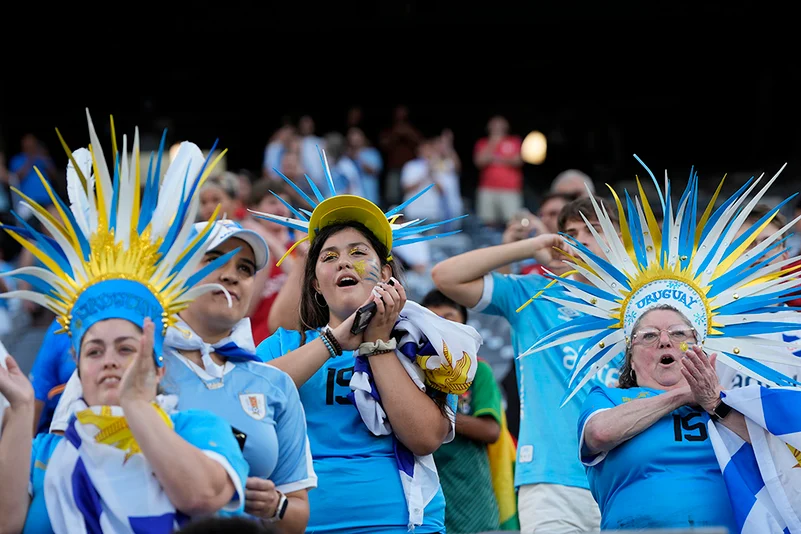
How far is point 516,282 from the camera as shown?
5023 millimetres

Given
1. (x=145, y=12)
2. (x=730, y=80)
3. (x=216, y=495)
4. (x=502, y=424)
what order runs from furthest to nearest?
(x=730, y=80)
(x=145, y=12)
(x=502, y=424)
(x=216, y=495)

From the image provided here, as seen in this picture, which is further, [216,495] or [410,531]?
[410,531]

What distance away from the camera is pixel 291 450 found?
3510 mm

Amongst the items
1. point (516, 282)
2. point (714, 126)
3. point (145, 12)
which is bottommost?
point (516, 282)

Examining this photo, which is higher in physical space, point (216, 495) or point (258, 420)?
point (258, 420)

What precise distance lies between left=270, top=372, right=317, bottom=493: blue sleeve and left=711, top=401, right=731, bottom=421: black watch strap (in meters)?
1.37

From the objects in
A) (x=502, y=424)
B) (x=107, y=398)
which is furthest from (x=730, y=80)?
(x=107, y=398)

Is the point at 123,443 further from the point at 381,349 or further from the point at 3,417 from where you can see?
the point at 381,349

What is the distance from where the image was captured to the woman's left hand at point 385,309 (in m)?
3.85

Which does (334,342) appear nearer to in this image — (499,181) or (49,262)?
(49,262)

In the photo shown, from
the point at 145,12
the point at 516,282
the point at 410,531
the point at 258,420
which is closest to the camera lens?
the point at 258,420

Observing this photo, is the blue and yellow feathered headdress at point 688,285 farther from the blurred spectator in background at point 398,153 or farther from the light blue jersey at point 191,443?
the blurred spectator in background at point 398,153

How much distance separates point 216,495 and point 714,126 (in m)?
16.4

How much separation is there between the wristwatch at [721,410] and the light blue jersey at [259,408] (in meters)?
1.37
